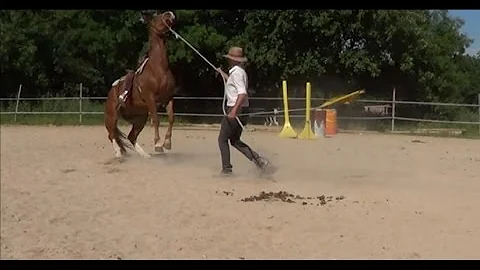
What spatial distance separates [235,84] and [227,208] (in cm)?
174

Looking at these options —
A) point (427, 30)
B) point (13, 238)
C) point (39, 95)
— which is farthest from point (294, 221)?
point (427, 30)

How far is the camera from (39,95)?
10000mm

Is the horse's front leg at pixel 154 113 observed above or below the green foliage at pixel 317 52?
below

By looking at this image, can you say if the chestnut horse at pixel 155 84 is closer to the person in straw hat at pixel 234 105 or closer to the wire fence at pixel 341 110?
the person in straw hat at pixel 234 105

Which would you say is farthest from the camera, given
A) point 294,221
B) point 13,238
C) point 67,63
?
point 67,63

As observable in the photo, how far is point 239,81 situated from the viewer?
6141 millimetres

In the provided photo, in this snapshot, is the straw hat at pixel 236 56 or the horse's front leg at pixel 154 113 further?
the horse's front leg at pixel 154 113

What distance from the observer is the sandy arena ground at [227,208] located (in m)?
3.62

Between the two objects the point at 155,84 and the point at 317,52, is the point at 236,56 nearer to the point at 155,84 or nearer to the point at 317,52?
the point at 155,84

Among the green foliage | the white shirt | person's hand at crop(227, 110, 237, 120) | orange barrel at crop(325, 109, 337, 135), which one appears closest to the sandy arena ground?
person's hand at crop(227, 110, 237, 120)

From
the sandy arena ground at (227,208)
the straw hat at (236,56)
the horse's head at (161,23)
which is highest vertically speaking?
the horse's head at (161,23)

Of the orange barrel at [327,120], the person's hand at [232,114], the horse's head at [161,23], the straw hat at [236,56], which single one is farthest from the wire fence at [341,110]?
the person's hand at [232,114]
